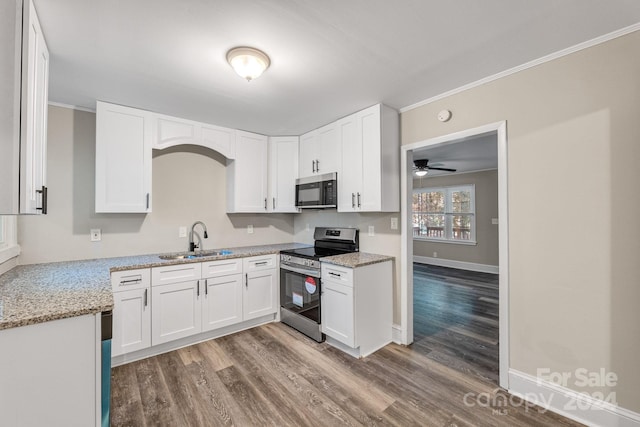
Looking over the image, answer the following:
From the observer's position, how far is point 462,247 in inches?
270

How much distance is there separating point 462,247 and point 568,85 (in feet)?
18.1

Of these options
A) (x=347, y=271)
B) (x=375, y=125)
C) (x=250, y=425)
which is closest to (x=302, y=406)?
(x=250, y=425)

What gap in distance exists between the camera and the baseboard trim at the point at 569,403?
1.69 meters

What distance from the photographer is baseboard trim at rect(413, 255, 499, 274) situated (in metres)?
6.34

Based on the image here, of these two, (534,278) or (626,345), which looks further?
(534,278)

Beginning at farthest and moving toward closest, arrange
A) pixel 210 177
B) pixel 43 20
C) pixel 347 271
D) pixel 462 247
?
pixel 462 247 → pixel 210 177 → pixel 347 271 → pixel 43 20

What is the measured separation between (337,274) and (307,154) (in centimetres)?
169

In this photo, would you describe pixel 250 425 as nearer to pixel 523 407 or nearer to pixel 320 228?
pixel 523 407

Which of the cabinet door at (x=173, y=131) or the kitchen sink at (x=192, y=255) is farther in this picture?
the kitchen sink at (x=192, y=255)

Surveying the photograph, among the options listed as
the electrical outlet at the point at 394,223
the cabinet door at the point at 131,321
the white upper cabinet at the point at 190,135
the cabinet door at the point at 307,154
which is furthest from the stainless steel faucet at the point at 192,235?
the electrical outlet at the point at 394,223

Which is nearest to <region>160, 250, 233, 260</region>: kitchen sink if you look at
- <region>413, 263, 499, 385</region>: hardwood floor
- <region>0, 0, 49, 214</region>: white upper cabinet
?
<region>0, 0, 49, 214</region>: white upper cabinet

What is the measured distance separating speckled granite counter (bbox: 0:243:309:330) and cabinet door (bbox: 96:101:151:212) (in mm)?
591

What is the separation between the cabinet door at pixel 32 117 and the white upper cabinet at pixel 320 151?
2.40 meters

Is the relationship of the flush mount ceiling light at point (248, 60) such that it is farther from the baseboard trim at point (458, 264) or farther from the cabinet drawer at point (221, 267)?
the baseboard trim at point (458, 264)
